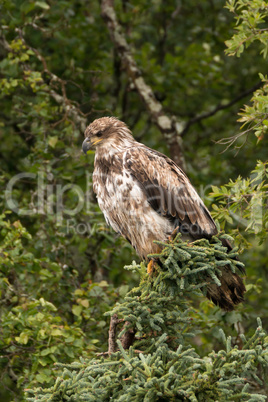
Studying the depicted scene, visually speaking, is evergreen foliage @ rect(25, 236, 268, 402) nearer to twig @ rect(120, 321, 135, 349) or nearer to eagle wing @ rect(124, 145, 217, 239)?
twig @ rect(120, 321, 135, 349)

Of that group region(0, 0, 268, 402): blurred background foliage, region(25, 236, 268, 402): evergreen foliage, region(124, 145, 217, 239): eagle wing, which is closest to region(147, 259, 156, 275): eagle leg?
region(25, 236, 268, 402): evergreen foliage

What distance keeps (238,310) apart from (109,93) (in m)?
4.69

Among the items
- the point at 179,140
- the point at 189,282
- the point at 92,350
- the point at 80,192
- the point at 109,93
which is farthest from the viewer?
the point at 109,93

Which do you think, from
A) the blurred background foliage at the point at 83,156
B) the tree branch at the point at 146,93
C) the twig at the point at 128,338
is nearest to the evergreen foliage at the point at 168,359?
the twig at the point at 128,338

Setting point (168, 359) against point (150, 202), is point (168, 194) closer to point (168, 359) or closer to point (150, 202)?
point (150, 202)

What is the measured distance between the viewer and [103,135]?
211 inches

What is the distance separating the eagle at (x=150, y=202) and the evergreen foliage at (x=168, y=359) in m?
0.73

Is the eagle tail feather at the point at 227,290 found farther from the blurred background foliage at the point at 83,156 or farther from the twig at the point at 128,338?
the twig at the point at 128,338

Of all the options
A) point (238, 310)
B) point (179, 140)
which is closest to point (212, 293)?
point (238, 310)

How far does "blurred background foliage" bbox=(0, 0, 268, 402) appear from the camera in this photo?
508cm

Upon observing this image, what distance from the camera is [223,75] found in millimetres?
9711

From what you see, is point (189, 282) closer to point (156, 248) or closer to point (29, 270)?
point (156, 248)

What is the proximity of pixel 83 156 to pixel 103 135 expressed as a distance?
1.13 meters

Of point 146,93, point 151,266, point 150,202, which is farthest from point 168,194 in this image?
point 146,93
